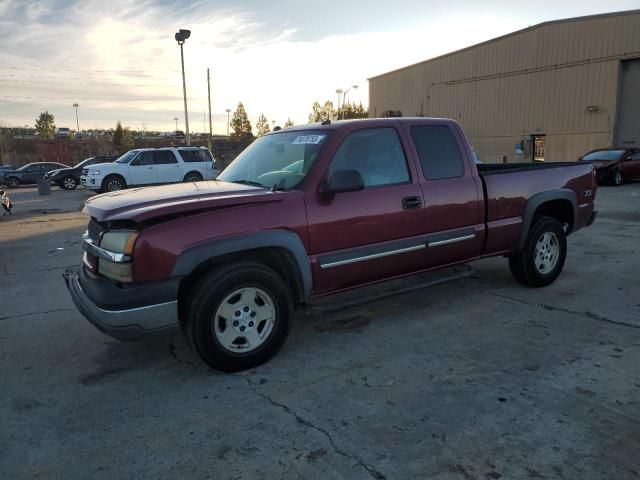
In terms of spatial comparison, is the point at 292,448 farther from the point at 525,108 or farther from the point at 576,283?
the point at 525,108

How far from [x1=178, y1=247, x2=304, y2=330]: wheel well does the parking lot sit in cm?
33

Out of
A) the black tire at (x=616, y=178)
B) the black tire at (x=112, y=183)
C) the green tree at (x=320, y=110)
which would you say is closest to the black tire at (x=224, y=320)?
the black tire at (x=112, y=183)

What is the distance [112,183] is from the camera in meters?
18.8

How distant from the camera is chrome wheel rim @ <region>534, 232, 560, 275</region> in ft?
18.3

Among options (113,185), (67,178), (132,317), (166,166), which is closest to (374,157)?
(132,317)

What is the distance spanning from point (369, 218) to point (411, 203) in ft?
1.64

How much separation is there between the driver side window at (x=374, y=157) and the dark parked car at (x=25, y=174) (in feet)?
93.7

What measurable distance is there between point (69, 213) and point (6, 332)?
1088cm

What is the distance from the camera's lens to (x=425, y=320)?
4766mm

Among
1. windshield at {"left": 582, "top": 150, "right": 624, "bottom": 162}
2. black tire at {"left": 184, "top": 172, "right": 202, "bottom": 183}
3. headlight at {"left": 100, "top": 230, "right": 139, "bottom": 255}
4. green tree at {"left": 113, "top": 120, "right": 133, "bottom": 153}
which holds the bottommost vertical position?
black tire at {"left": 184, "top": 172, "right": 202, "bottom": 183}

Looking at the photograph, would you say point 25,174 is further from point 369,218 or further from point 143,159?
point 369,218

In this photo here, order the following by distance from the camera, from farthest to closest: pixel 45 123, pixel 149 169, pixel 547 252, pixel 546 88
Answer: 1. pixel 45 123
2. pixel 546 88
3. pixel 149 169
4. pixel 547 252

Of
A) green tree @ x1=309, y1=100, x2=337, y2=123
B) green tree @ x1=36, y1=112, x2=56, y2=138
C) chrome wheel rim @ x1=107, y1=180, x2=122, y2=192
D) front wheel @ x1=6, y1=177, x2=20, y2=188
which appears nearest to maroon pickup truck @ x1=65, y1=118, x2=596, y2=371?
chrome wheel rim @ x1=107, y1=180, x2=122, y2=192

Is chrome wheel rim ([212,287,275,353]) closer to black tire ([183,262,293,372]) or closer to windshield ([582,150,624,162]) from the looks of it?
black tire ([183,262,293,372])
